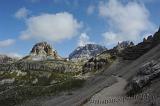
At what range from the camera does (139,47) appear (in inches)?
7461

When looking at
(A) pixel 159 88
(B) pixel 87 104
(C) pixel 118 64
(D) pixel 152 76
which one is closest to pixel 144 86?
(D) pixel 152 76

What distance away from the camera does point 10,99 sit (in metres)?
177

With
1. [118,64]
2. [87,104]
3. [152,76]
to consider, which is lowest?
[87,104]

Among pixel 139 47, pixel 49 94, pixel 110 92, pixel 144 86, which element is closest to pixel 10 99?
pixel 49 94

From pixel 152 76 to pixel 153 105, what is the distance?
14988 millimetres

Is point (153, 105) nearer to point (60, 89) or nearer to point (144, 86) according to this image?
point (144, 86)

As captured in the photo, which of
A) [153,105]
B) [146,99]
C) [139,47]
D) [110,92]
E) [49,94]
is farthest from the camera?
[139,47]

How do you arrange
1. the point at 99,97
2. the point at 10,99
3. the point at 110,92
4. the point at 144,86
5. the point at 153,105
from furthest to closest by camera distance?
the point at 10,99 → the point at 110,92 → the point at 99,97 → the point at 144,86 → the point at 153,105

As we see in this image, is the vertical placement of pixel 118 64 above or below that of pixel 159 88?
above

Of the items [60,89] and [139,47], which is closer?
[60,89]

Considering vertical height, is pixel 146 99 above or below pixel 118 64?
below

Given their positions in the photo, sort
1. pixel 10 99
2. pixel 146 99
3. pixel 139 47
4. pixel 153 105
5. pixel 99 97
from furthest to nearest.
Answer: pixel 139 47
pixel 10 99
pixel 99 97
pixel 146 99
pixel 153 105

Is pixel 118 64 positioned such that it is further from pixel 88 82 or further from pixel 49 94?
pixel 49 94

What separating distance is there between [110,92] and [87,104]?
1382 cm
